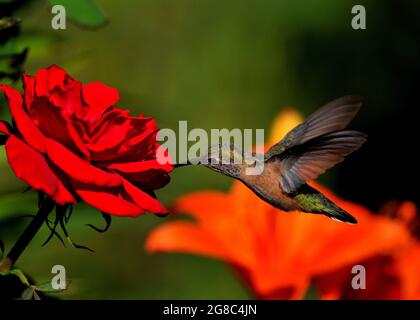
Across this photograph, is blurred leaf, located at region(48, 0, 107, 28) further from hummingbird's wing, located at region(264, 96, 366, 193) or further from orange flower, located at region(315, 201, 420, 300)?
orange flower, located at region(315, 201, 420, 300)

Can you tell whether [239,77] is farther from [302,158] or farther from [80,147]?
[80,147]

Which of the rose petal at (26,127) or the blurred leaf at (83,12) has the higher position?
the blurred leaf at (83,12)

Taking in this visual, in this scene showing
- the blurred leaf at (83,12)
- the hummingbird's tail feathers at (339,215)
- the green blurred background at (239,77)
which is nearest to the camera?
the blurred leaf at (83,12)

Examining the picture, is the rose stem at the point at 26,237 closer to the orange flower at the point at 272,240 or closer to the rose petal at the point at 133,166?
the rose petal at the point at 133,166

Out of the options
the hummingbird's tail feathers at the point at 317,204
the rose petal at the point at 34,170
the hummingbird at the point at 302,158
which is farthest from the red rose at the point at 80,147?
the hummingbird's tail feathers at the point at 317,204

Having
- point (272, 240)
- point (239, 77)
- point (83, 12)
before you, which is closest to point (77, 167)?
point (83, 12)
